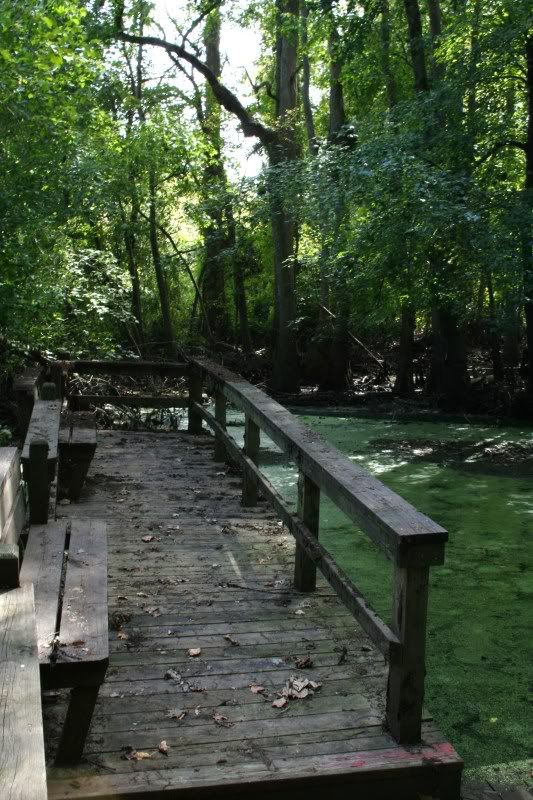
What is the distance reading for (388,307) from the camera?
A: 1489 centimetres

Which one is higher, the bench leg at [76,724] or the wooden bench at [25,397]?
the wooden bench at [25,397]

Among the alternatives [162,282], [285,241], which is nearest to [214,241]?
[162,282]

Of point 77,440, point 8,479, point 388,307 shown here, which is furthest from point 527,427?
point 8,479

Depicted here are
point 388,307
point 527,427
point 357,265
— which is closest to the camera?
point 357,265

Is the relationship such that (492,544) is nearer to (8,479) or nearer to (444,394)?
(8,479)

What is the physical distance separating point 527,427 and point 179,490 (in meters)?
8.34

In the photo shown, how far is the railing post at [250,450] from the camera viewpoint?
217 inches

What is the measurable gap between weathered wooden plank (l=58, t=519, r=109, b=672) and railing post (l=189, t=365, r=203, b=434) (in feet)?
A: 15.4

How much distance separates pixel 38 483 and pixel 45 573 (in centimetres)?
96

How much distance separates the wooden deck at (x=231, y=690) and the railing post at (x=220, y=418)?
1.92 meters

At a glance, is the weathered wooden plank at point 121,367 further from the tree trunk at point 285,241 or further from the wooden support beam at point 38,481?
the tree trunk at point 285,241

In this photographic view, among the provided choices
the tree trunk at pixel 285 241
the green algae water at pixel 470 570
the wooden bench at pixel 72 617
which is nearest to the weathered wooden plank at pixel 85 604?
the wooden bench at pixel 72 617

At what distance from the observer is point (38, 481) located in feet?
12.8

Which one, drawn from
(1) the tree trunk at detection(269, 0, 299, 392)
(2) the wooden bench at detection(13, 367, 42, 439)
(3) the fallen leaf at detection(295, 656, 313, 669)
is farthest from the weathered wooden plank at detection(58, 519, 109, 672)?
(1) the tree trunk at detection(269, 0, 299, 392)
